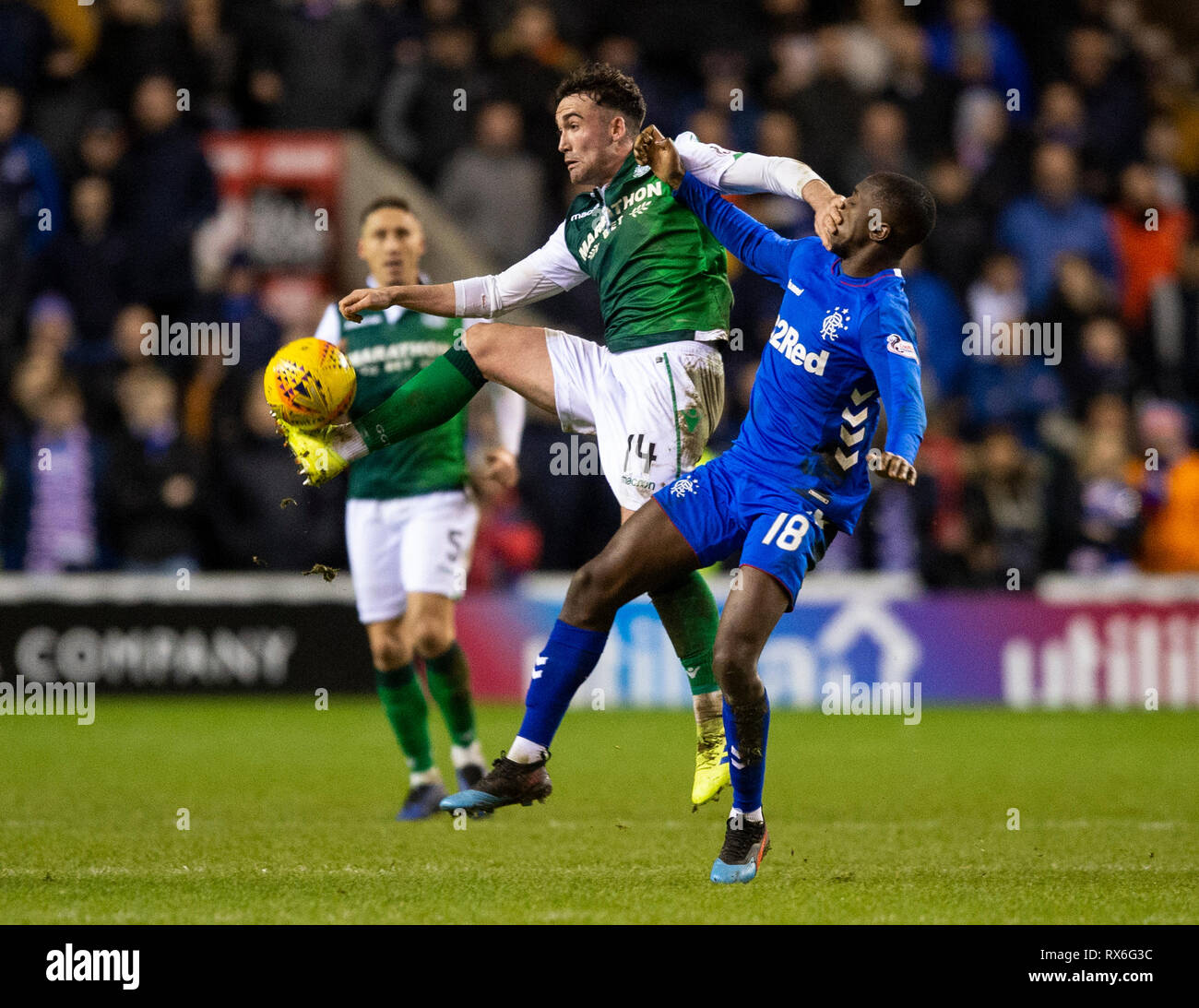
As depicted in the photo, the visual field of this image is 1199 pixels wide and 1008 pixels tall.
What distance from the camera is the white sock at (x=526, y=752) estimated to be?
6.34m

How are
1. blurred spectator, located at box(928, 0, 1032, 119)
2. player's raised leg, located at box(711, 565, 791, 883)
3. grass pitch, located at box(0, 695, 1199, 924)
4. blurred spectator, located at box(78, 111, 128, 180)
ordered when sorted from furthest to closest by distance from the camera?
blurred spectator, located at box(928, 0, 1032, 119) < blurred spectator, located at box(78, 111, 128, 180) < player's raised leg, located at box(711, 565, 791, 883) < grass pitch, located at box(0, 695, 1199, 924)

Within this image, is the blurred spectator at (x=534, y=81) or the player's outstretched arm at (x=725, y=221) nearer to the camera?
the player's outstretched arm at (x=725, y=221)

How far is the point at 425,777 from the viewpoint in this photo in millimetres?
8633

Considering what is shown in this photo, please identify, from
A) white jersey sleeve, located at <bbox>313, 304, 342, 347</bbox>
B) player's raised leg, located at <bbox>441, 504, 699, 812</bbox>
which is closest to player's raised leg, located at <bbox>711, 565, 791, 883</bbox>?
player's raised leg, located at <bbox>441, 504, 699, 812</bbox>

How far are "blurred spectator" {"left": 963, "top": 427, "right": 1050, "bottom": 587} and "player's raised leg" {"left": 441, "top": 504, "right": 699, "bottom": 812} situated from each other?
25.1 ft

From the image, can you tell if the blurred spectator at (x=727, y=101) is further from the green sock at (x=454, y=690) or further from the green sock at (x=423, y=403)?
the green sock at (x=423, y=403)

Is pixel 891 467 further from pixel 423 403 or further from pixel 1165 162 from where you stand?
pixel 1165 162

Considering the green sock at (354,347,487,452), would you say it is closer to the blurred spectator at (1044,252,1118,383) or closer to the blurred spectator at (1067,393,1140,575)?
the blurred spectator at (1067,393,1140,575)

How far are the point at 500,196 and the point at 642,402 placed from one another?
8.49 meters

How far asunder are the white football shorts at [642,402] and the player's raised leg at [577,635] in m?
0.42

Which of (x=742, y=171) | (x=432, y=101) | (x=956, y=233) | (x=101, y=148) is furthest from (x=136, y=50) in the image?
(x=742, y=171)

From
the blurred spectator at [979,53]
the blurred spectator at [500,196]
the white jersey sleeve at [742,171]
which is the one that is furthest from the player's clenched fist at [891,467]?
the blurred spectator at [979,53]

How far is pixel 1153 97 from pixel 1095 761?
9006 mm

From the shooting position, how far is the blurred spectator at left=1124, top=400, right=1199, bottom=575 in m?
13.8
